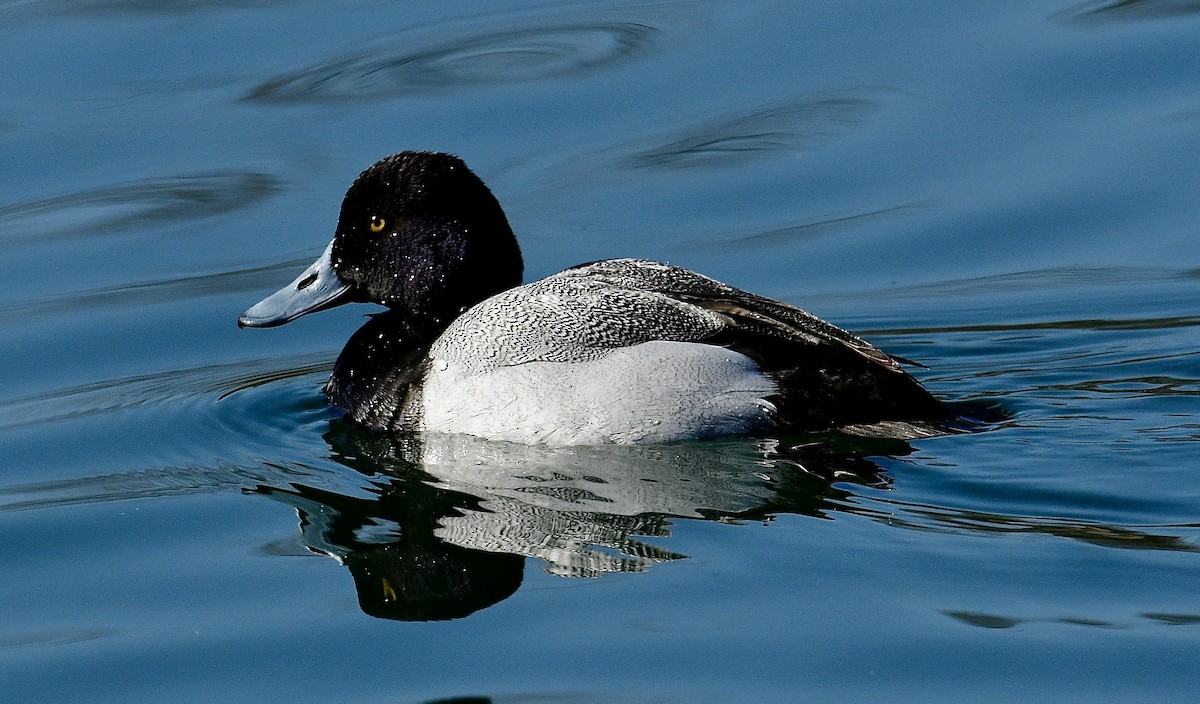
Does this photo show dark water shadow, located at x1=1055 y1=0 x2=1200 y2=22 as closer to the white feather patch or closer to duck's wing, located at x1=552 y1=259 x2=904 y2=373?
duck's wing, located at x1=552 y1=259 x2=904 y2=373

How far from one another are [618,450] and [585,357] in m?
0.39

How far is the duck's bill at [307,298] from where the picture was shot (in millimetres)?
7930

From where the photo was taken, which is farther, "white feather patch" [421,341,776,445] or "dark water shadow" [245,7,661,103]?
"dark water shadow" [245,7,661,103]

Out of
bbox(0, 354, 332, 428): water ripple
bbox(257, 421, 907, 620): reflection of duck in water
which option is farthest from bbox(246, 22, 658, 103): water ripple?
bbox(257, 421, 907, 620): reflection of duck in water

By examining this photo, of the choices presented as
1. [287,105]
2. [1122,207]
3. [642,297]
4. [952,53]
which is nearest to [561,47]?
[287,105]

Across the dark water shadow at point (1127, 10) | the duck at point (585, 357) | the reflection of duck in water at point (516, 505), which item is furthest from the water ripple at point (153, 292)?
the dark water shadow at point (1127, 10)

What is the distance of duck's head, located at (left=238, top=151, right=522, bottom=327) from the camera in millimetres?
7625

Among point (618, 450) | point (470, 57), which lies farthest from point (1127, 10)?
point (618, 450)

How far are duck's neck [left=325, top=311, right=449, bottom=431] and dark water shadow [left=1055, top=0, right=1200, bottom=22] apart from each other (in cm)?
578

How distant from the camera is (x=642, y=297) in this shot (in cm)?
707

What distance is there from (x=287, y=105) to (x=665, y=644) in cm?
682

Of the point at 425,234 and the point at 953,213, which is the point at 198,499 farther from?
the point at 953,213

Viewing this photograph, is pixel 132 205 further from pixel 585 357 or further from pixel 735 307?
pixel 735 307

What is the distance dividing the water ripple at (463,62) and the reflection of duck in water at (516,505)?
4.62 meters
